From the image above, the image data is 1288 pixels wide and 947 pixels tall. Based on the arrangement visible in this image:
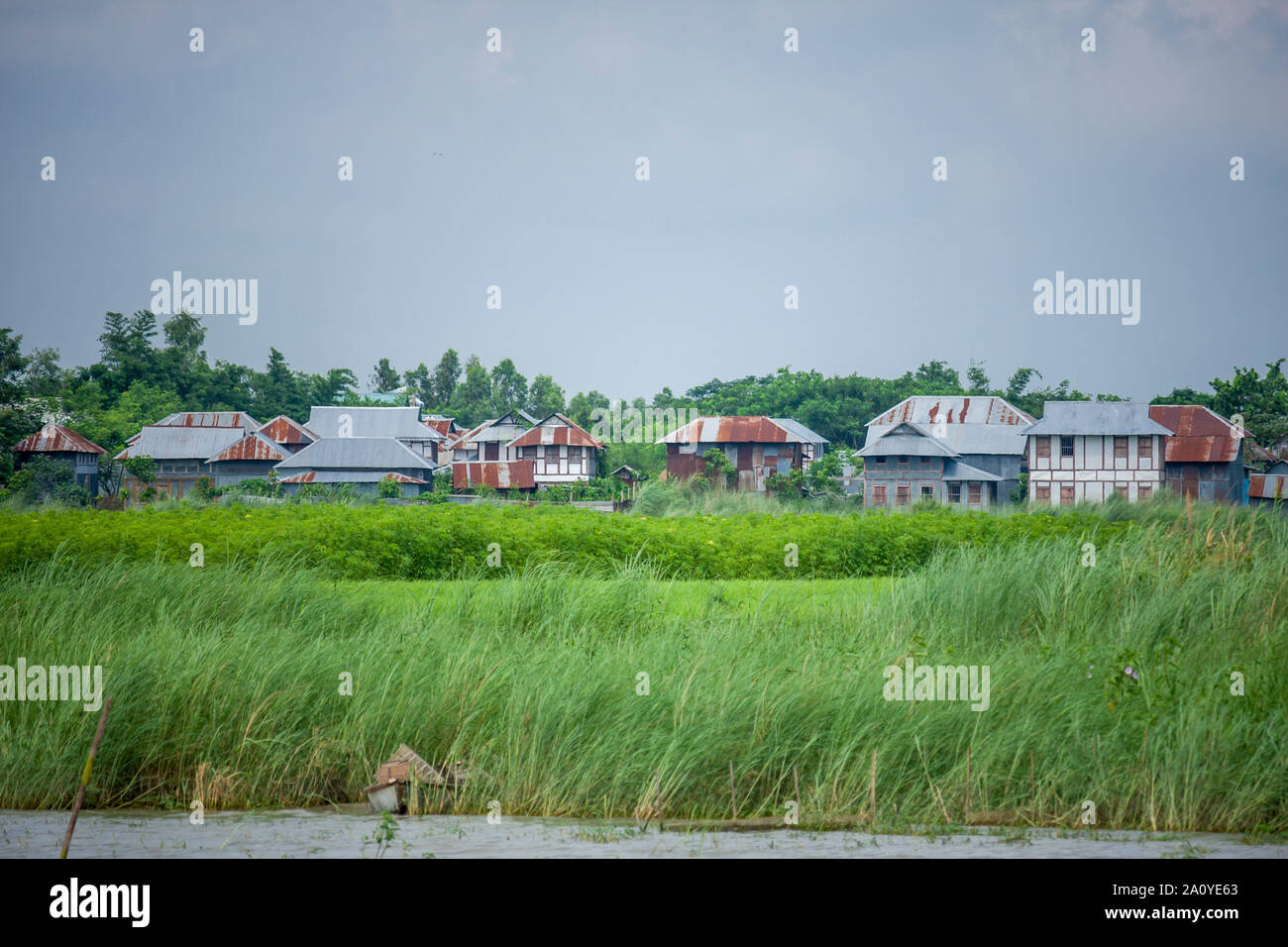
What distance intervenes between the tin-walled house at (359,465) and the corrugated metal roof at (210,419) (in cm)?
659

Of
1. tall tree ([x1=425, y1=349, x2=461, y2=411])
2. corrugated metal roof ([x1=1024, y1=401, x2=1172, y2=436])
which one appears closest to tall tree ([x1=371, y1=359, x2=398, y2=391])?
tall tree ([x1=425, y1=349, x2=461, y2=411])

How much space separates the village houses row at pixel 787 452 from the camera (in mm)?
47188

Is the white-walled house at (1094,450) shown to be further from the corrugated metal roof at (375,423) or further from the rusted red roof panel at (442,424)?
the rusted red roof panel at (442,424)

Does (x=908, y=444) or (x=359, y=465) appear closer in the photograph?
(x=908, y=444)

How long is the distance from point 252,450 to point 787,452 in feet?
86.1

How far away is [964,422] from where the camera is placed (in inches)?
2243

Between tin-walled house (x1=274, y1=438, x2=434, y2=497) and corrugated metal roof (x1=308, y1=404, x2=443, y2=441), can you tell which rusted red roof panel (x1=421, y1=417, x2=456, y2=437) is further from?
tin-walled house (x1=274, y1=438, x2=434, y2=497)

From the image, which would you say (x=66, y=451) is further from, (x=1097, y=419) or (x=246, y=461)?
(x=1097, y=419)

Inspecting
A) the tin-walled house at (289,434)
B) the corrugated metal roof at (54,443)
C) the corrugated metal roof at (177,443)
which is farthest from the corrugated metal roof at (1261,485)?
the corrugated metal roof at (54,443)

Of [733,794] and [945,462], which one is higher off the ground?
[945,462]

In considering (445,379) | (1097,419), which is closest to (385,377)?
(445,379)

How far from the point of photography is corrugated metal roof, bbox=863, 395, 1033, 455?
5297 cm

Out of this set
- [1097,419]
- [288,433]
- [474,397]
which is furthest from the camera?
[474,397]

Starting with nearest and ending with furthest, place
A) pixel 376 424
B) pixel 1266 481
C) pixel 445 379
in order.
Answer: pixel 1266 481, pixel 376 424, pixel 445 379
